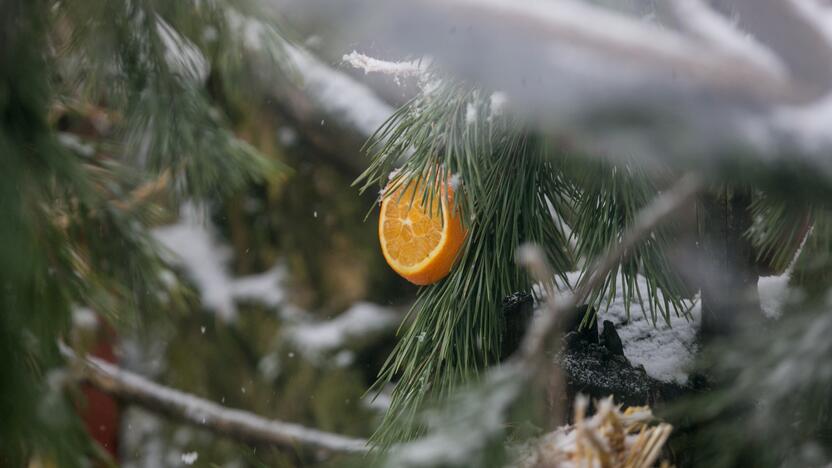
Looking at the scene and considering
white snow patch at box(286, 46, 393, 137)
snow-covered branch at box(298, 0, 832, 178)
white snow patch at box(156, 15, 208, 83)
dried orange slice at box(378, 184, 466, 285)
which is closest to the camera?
snow-covered branch at box(298, 0, 832, 178)

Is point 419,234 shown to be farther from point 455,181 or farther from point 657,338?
point 657,338

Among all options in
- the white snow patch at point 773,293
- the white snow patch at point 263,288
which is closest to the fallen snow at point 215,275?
the white snow patch at point 263,288

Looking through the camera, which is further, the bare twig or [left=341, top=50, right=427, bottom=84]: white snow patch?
[left=341, top=50, right=427, bottom=84]: white snow patch

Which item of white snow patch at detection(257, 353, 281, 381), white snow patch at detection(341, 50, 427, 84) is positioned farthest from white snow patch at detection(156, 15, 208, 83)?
white snow patch at detection(257, 353, 281, 381)

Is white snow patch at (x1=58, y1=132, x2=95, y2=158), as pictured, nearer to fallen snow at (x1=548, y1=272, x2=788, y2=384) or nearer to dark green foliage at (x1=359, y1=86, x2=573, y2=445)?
dark green foliage at (x1=359, y1=86, x2=573, y2=445)

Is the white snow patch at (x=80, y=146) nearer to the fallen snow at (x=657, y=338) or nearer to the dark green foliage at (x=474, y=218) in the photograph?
the dark green foliage at (x=474, y=218)

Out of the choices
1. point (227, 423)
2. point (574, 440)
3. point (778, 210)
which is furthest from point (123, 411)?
point (778, 210)

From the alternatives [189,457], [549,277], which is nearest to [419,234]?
[549,277]
